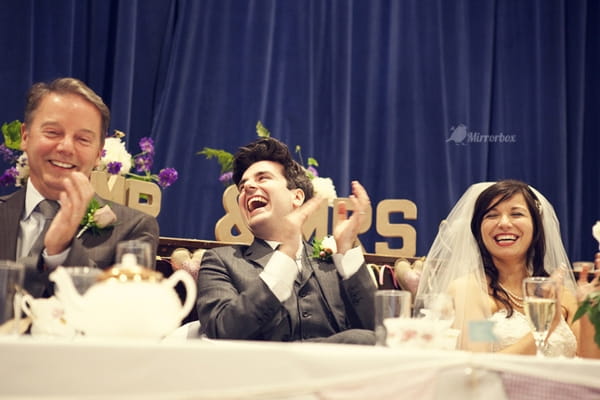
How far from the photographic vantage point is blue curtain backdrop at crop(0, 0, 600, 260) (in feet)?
12.4

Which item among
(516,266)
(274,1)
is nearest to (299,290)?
(516,266)

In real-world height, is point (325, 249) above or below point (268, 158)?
below

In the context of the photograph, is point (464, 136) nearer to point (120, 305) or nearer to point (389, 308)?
point (389, 308)

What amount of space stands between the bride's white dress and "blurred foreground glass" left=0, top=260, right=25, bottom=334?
1.42 meters

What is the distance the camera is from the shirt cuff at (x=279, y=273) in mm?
2006

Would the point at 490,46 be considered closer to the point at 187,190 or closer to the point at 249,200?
the point at 187,190

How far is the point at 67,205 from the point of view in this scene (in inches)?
66.5

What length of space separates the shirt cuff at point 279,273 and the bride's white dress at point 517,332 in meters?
0.67

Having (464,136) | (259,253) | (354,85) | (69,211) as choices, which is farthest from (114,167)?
(464,136)

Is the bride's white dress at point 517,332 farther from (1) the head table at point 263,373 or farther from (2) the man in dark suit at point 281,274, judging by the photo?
(1) the head table at point 263,373

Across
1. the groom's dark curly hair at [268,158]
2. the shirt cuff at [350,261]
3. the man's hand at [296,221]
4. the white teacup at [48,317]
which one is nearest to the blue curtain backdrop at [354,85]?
the groom's dark curly hair at [268,158]

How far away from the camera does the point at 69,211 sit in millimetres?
1688

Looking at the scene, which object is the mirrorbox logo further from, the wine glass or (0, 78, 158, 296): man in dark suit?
the wine glass

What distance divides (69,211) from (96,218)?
17.1 inches
